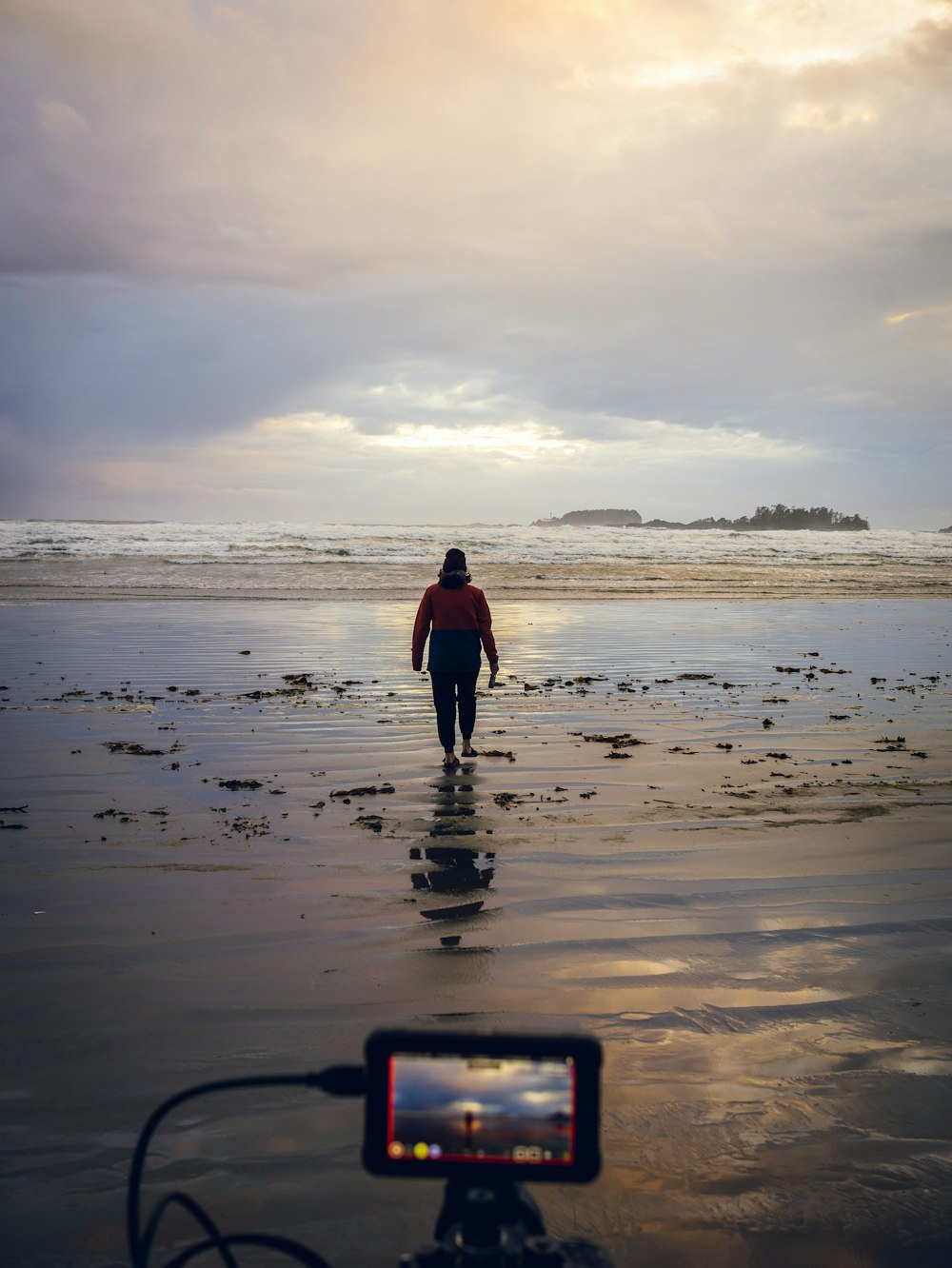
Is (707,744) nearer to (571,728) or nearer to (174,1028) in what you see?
(571,728)

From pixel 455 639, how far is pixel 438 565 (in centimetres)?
3154

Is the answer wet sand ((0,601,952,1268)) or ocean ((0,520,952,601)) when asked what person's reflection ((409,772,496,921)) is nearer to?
wet sand ((0,601,952,1268))

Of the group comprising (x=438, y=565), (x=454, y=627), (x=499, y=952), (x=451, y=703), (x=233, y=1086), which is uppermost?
(x=438, y=565)

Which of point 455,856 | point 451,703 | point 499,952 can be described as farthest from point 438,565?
point 499,952

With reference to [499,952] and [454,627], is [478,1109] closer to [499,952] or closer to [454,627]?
[499,952]

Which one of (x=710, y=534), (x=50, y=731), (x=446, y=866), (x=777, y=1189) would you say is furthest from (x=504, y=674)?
(x=710, y=534)

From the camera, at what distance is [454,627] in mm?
9539

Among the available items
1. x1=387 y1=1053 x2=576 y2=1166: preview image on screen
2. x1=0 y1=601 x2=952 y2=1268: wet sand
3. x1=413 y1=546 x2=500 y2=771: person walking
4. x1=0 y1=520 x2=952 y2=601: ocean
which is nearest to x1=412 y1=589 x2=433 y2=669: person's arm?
x1=413 y1=546 x2=500 y2=771: person walking

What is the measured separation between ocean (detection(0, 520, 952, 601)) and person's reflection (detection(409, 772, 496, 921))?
19.9 metres

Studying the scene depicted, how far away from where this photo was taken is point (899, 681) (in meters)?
13.1

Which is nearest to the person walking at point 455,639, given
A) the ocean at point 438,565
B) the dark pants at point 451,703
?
the dark pants at point 451,703

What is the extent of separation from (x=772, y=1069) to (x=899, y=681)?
1058 cm

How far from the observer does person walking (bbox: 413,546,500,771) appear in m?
9.19

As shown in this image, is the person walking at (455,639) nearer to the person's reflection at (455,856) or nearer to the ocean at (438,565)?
the person's reflection at (455,856)
